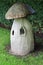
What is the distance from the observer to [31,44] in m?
8.16

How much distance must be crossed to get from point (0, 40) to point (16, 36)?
159cm

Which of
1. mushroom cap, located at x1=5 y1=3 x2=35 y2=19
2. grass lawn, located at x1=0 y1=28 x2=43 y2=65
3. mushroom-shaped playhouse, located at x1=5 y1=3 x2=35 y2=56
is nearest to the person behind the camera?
grass lawn, located at x1=0 y1=28 x2=43 y2=65

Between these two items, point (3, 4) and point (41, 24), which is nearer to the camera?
point (41, 24)

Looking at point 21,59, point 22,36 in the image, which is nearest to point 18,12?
point 22,36

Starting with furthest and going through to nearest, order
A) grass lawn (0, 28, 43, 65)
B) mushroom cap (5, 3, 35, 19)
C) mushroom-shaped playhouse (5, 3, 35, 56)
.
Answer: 1. mushroom-shaped playhouse (5, 3, 35, 56)
2. mushroom cap (5, 3, 35, 19)
3. grass lawn (0, 28, 43, 65)

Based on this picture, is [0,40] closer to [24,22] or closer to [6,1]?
[24,22]

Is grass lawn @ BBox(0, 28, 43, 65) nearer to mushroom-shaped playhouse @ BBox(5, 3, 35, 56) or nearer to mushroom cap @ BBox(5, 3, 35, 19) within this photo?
mushroom-shaped playhouse @ BBox(5, 3, 35, 56)

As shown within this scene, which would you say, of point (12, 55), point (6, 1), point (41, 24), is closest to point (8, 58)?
point (12, 55)

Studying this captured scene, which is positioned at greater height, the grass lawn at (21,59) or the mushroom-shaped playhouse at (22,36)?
the mushroom-shaped playhouse at (22,36)

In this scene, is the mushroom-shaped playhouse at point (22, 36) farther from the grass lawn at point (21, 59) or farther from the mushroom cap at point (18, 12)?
the grass lawn at point (21, 59)

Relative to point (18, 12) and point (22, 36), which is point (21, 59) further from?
point (18, 12)

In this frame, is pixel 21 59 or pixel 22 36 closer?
pixel 21 59

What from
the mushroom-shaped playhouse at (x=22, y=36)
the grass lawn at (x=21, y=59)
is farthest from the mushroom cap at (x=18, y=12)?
the grass lawn at (x=21, y=59)

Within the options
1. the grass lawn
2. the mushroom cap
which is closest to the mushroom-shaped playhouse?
the mushroom cap
